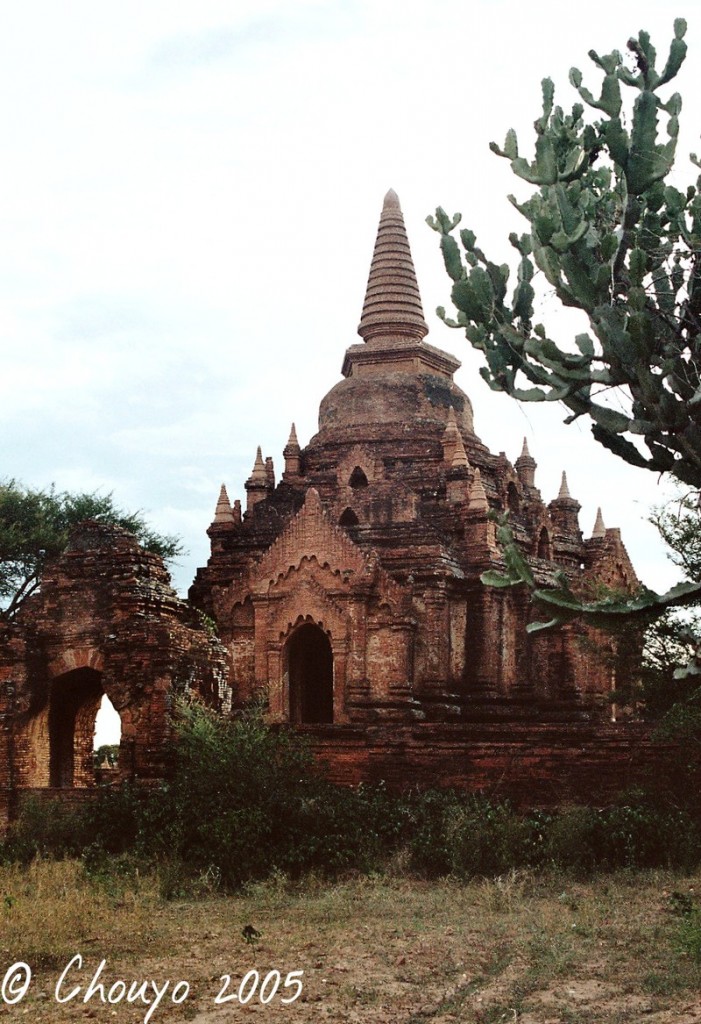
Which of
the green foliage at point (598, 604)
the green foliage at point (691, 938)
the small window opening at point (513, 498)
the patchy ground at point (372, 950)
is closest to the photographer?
the patchy ground at point (372, 950)

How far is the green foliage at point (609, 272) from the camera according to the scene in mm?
8711

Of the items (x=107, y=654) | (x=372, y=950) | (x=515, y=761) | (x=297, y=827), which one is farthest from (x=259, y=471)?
(x=372, y=950)

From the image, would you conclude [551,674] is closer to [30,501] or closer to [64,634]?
[64,634]

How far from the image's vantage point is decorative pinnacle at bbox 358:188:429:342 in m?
27.0

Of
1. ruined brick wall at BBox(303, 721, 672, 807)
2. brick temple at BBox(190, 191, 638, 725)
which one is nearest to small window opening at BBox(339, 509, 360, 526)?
brick temple at BBox(190, 191, 638, 725)

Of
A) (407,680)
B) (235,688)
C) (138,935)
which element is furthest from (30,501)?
(138,935)

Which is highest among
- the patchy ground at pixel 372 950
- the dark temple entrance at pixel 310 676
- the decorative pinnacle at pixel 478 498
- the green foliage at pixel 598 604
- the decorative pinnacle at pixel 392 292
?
the decorative pinnacle at pixel 392 292

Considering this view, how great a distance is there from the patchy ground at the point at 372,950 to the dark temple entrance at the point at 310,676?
924cm

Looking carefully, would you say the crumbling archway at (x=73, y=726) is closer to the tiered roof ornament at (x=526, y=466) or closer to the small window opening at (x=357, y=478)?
the small window opening at (x=357, y=478)

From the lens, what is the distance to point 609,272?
8.69 meters

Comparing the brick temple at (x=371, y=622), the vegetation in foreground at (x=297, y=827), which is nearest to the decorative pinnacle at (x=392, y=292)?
the brick temple at (x=371, y=622)

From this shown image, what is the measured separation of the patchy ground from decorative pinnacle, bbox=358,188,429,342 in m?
16.0

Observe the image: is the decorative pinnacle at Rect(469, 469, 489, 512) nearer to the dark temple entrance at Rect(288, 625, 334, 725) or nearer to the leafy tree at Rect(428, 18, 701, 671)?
the dark temple entrance at Rect(288, 625, 334, 725)

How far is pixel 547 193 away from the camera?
9.02 meters
